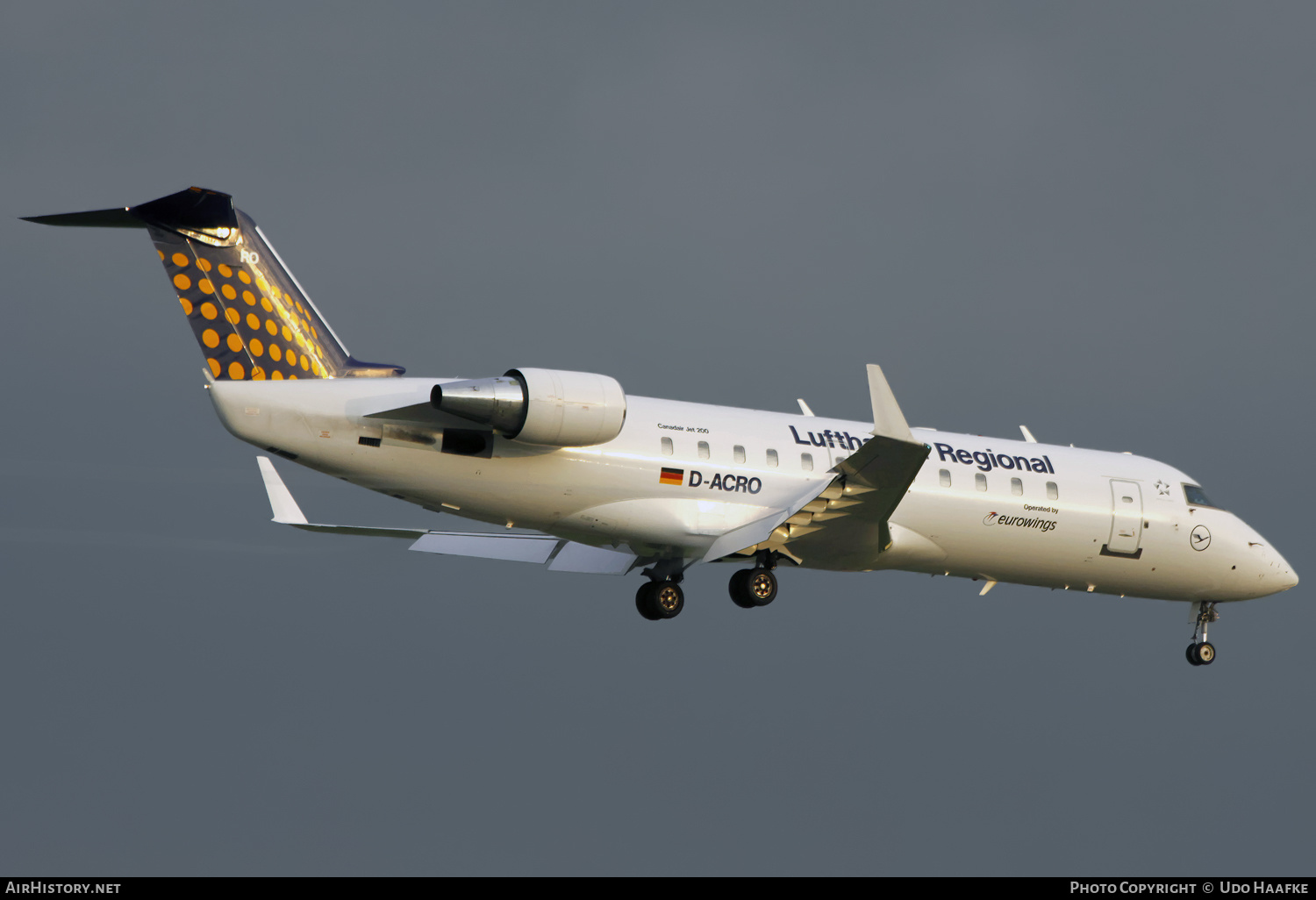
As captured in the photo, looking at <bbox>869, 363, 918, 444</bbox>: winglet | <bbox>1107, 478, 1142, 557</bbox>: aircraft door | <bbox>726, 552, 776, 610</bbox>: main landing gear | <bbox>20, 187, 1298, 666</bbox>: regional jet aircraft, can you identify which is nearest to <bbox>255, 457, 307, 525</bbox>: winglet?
<bbox>20, 187, 1298, 666</bbox>: regional jet aircraft

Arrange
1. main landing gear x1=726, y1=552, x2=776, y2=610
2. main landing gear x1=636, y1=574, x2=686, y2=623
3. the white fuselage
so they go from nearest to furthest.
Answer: the white fuselage
main landing gear x1=726, y1=552, x2=776, y2=610
main landing gear x1=636, y1=574, x2=686, y2=623

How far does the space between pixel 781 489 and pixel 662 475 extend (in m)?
1.80

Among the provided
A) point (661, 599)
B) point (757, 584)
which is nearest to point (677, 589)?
point (661, 599)

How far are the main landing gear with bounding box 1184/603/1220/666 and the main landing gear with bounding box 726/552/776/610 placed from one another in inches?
317

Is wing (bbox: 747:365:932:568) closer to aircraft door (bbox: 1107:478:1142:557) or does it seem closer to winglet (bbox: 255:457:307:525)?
aircraft door (bbox: 1107:478:1142:557)

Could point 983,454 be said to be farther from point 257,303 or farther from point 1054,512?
point 257,303

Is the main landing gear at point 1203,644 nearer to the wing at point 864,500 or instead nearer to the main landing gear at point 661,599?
the wing at point 864,500

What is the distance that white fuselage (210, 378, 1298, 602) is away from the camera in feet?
57.5

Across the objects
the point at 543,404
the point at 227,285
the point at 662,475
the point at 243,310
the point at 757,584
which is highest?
the point at 227,285

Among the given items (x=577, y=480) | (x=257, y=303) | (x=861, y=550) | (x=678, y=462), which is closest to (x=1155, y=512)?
(x=861, y=550)

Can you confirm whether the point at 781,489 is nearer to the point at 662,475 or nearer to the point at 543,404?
the point at 662,475

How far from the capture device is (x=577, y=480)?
60.9ft

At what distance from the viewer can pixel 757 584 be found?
1977 centimetres

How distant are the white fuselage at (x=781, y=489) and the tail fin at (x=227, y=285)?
0.43 metres
